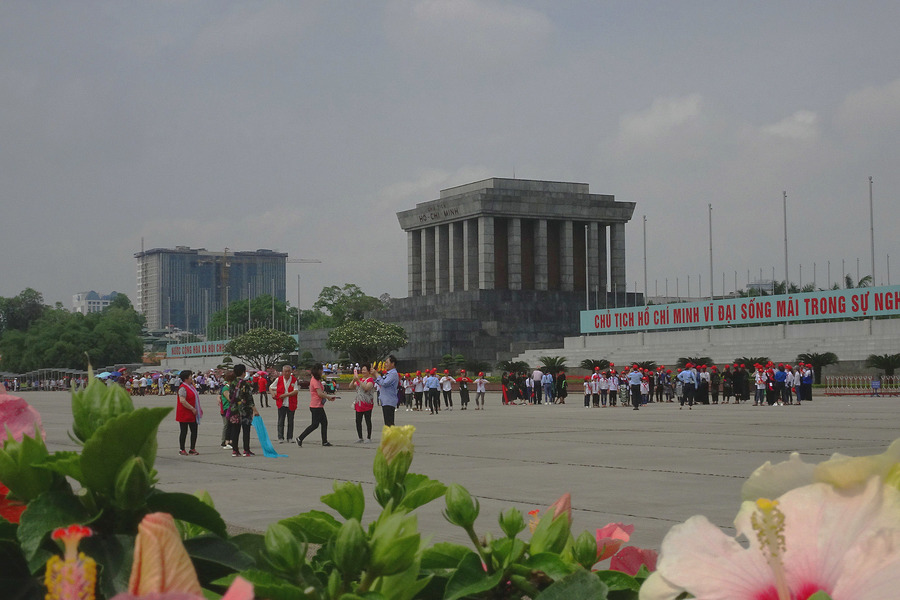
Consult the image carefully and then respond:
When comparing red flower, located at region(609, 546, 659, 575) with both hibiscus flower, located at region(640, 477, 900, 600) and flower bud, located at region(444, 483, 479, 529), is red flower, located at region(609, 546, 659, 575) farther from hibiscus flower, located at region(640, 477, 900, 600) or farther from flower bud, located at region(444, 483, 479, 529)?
hibiscus flower, located at region(640, 477, 900, 600)

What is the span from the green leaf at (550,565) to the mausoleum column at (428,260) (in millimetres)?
86301

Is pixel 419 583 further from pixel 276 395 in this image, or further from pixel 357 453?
pixel 276 395

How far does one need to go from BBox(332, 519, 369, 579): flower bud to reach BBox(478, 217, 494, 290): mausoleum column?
3046 inches

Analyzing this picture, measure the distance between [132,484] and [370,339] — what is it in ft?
227

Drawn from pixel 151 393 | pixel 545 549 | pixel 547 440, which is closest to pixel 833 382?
pixel 547 440

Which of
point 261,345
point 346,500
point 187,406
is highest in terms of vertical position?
point 261,345

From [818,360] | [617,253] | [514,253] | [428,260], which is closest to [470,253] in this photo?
[514,253]

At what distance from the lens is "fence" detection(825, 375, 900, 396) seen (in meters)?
39.2

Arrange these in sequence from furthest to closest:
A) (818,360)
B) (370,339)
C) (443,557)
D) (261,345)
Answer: (261,345)
(370,339)
(818,360)
(443,557)

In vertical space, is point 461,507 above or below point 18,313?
below

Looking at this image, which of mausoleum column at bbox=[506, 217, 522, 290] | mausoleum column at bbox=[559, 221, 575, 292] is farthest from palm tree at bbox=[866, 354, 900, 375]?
mausoleum column at bbox=[559, 221, 575, 292]

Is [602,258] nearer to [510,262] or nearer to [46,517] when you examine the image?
[510,262]

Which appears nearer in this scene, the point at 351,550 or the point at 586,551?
the point at 351,550

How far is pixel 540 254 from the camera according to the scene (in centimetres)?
8119
